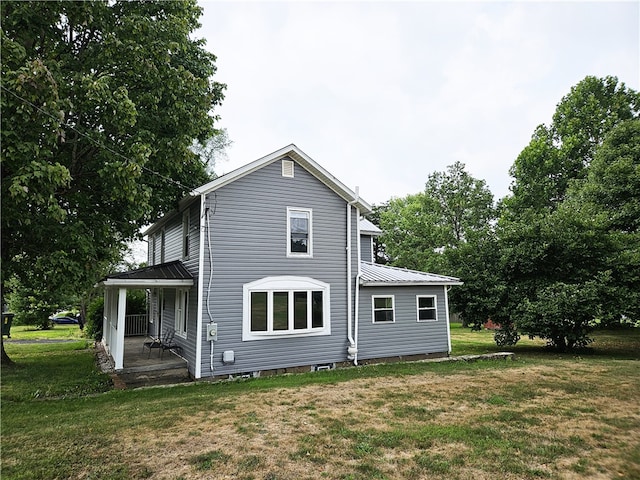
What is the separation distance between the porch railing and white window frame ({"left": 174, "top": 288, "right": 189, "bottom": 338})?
23.2ft

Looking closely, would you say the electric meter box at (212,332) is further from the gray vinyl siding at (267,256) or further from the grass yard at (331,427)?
the grass yard at (331,427)

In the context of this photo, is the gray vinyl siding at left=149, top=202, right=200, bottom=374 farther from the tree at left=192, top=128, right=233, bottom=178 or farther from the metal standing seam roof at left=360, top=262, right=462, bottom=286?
the tree at left=192, top=128, right=233, bottom=178

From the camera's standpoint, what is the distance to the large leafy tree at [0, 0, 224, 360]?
785 centimetres

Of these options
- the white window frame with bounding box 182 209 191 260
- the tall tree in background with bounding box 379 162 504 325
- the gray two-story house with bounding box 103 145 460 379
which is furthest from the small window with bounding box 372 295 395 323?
the tall tree in background with bounding box 379 162 504 325

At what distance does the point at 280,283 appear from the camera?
446 inches

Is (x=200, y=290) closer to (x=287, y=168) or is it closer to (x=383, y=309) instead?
(x=287, y=168)

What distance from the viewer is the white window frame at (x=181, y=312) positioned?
1180cm

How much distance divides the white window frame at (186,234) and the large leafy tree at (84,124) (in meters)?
0.78

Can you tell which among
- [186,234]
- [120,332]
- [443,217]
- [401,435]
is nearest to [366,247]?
[186,234]

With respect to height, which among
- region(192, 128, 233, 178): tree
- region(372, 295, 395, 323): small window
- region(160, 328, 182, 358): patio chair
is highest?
region(192, 128, 233, 178): tree

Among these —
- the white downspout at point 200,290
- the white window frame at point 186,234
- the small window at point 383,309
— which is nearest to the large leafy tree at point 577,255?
the small window at point 383,309

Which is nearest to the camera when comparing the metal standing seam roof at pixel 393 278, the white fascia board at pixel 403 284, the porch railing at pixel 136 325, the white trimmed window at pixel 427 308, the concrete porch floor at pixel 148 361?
the concrete porch floor at pixel 148 361

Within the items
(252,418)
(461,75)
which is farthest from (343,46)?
(252,418)

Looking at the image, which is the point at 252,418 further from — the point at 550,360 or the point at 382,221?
the point at 382,221
